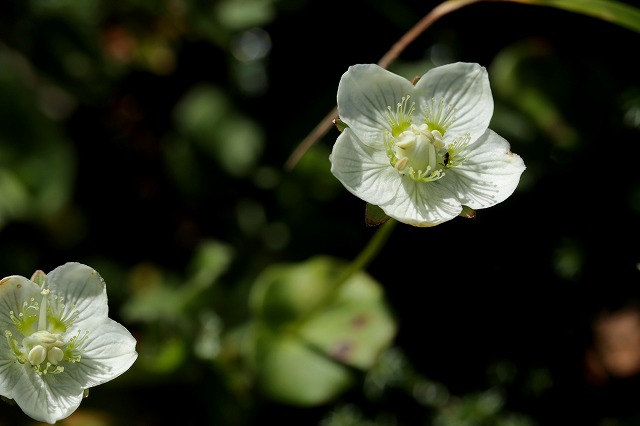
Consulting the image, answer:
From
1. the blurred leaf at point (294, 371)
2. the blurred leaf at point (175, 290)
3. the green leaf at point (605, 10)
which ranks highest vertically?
the green leaf at point (605, 10)

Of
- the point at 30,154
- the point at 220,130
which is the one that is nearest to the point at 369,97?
the point at 220,130

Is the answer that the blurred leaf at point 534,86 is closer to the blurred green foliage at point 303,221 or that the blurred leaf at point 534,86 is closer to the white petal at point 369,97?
the blurred green foliage at point 303,221

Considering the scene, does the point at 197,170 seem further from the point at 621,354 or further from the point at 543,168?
the point at 621,354

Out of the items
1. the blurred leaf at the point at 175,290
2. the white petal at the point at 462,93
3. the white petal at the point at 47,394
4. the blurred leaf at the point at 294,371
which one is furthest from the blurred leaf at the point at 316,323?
the white petal at the point at 47,394

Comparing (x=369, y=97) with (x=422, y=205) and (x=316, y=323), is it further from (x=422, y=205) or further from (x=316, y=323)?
(x=316, y=323)

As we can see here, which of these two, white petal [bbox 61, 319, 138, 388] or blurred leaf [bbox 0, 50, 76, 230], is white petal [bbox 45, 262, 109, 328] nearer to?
white petal [bbox 61, 319, 138, 388]

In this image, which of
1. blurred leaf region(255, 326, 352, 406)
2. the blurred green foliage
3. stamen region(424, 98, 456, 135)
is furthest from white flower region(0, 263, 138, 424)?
stamen region(424, 98, 456, 135)
